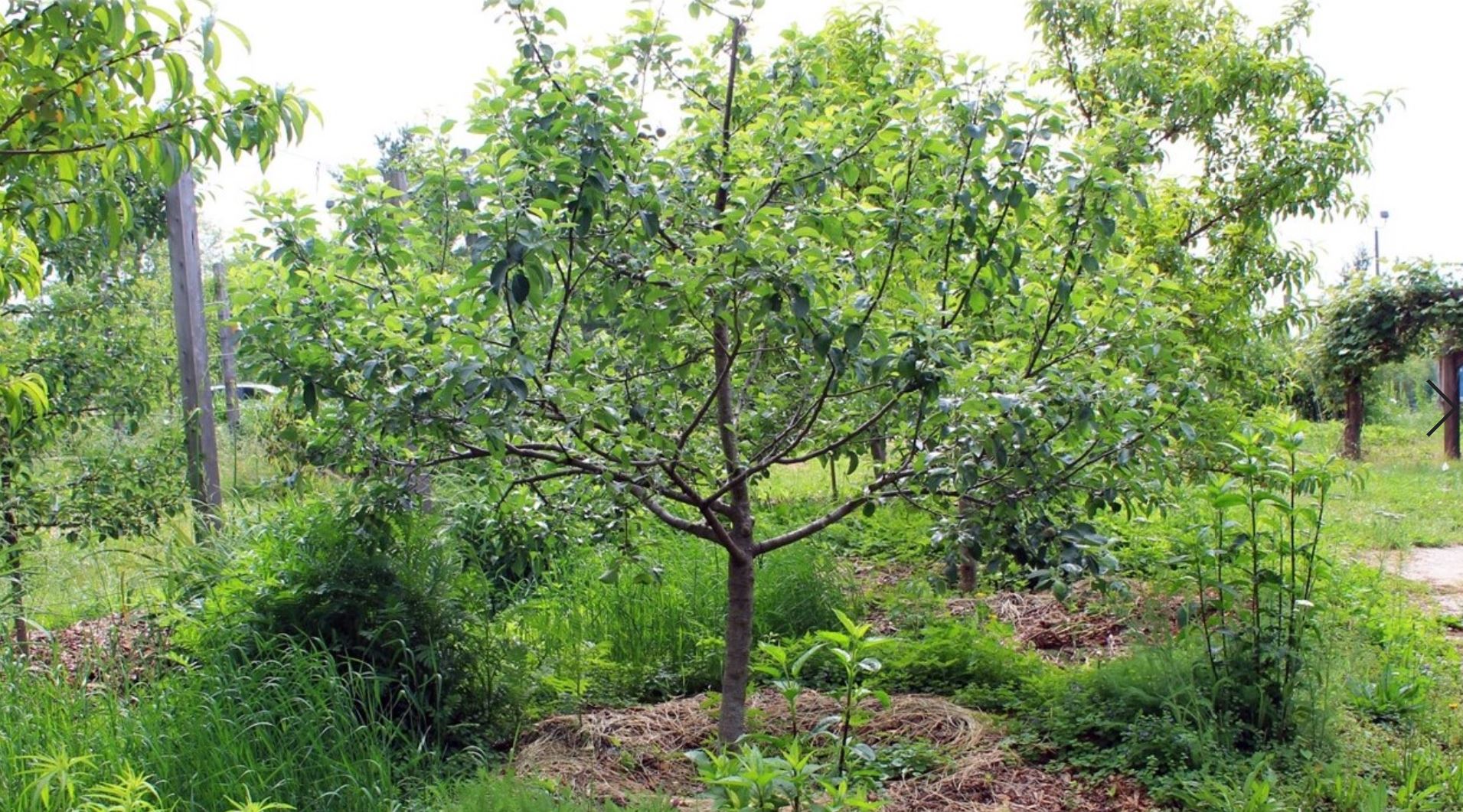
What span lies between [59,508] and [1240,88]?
6569mm

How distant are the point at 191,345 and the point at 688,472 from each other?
3.32 metres

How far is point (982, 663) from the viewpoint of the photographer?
4223 millimetres

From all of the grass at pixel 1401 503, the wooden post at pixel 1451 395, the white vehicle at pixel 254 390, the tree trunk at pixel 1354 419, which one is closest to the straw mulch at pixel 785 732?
the white vehicle at pixel 254 390

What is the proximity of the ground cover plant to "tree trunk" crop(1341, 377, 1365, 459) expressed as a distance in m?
10.2

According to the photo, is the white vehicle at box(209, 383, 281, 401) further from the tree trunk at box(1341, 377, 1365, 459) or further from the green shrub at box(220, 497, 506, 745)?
the tree trunk at box(1341, 377, 1365, 459)

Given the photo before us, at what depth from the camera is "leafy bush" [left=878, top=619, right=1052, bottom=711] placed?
13.8 ft

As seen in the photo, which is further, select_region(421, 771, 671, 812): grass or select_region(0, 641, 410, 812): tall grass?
select_region(0, 641, 410, 812): tall grass

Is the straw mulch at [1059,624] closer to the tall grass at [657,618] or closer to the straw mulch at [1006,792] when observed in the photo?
the tall grass at [657,618]

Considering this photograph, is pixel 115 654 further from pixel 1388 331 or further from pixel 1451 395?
pixel 1451 395

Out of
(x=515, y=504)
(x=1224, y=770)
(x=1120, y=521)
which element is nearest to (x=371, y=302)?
(x=515, y=504)

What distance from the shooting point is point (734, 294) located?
2.65m

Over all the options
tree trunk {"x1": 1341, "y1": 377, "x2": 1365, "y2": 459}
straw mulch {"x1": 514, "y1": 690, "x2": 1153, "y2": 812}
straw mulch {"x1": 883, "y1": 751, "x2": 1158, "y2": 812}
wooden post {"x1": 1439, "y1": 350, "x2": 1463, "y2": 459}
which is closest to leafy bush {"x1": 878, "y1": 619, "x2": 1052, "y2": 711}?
straw mulch {"x1": 514, "y1": 690, "x2": 1153, "y2": 812}

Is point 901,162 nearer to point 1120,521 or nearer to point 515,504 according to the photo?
point 515,504

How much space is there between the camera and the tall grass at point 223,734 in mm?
3018
